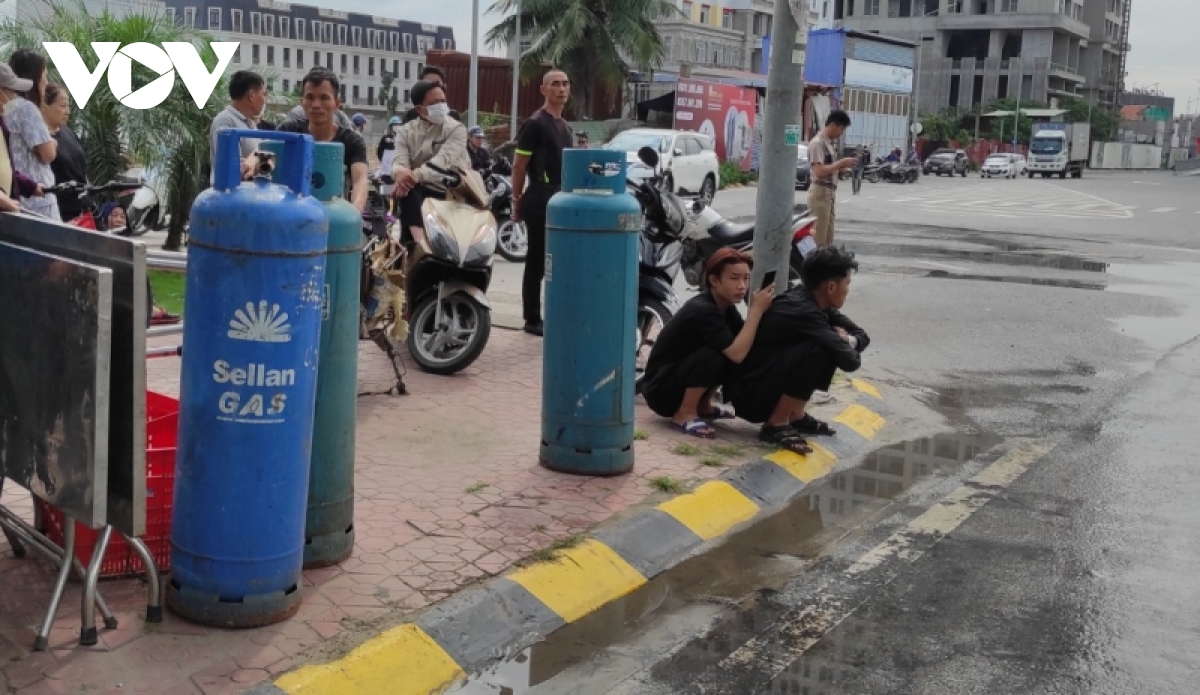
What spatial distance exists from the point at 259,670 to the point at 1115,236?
22923 millimetres

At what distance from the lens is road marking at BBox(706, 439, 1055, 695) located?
4270 millimetres

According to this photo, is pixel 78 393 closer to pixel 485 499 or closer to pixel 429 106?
pixel 485 499

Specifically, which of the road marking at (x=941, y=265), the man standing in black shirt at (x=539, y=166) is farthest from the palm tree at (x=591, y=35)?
the man standing in black shirt at (x=539, y=166)

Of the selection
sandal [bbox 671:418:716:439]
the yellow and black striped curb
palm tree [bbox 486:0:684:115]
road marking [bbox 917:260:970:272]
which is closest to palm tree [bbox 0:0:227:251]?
sandal [bbox 671:418:716:439]

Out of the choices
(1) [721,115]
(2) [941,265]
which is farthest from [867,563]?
(1) [721,115]

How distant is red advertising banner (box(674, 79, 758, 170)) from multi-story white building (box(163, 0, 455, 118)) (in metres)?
62.2

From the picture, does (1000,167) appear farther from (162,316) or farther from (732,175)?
(162,316)

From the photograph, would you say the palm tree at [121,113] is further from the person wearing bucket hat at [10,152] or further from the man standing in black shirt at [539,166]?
the person wearing bucket hat at [10,152]

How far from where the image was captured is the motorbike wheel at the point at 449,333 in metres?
8.05

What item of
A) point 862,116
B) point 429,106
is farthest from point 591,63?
point 429,106

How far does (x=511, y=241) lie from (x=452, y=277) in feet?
24.3

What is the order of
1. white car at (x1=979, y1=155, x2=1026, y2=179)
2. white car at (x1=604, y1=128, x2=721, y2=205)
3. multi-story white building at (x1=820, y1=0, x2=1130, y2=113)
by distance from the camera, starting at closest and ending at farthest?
white car at (x1=604, y1=128, x2=721, y2=205)
white car at (x1=979, y1=155, x2=1026, y2=179)
multi-story white building at (x1=820, y1=0, x2=1130, y2=113)

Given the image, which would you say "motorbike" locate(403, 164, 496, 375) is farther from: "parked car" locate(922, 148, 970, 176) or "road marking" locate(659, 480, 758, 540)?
"parked car" locate(922, 148, 970, 176)

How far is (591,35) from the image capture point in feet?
144
